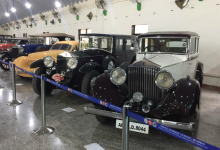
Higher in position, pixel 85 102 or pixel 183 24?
pixel 183 24

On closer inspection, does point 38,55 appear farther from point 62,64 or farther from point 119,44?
point 119,44

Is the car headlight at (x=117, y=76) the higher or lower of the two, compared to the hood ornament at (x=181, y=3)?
lower

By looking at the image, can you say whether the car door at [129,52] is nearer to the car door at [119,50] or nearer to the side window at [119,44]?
the car door at [119,50]

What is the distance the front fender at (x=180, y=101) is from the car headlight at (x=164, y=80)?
0.36ft

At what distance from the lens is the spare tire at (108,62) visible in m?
5.00

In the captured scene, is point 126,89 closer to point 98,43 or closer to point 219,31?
point 98,43

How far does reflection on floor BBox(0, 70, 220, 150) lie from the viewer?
2689mm

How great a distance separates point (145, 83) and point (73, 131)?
1.39 m

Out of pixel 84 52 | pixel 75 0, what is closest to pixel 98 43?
pixel 84 52

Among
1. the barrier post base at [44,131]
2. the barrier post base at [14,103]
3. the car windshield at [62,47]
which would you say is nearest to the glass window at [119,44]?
the car windshield at [62,47]

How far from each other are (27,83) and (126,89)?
15.5 feet

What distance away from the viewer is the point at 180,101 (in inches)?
99.9

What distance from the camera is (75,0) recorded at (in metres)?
11.4

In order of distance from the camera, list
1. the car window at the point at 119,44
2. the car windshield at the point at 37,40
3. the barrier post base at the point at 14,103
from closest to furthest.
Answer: the barrier post base at the point at 14,103
the car window at the point at 119,44
the car windshield at the point at 37,40
